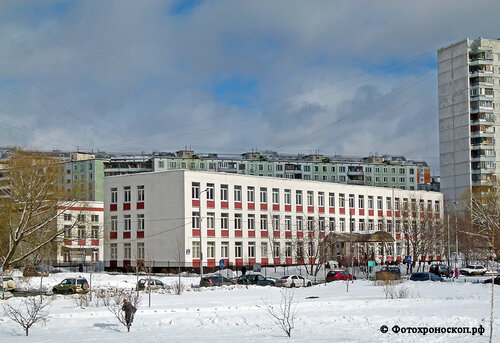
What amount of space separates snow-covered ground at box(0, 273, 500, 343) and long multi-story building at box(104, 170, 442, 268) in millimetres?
29306

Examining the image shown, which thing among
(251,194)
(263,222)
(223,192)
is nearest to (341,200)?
(263,222)

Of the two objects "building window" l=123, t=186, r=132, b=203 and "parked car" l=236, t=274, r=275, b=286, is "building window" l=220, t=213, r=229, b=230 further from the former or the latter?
"parked car" l=236, t=274, r=275, b=286

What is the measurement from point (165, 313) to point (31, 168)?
989 inches

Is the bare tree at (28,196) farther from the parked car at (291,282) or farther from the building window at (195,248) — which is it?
the parked car at (291,282)

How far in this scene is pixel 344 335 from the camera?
75.3 feet

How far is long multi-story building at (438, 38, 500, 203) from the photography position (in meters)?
118

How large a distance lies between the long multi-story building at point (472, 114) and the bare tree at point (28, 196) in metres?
81.3

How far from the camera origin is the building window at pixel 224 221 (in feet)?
239

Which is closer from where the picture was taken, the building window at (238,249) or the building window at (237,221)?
the building window at (238,249)

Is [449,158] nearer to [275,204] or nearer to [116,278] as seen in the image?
[275,204]

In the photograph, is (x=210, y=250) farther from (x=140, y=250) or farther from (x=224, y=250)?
(x=140, y=250)

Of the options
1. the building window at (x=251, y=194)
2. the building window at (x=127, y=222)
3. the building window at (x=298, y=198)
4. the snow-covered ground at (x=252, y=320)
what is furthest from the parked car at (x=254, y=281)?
the building window at (x=298, y=198)

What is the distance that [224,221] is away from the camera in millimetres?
73250

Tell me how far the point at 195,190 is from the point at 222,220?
4.93 m
